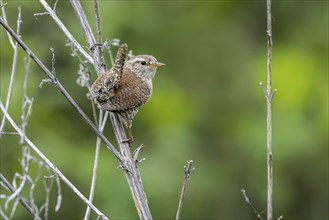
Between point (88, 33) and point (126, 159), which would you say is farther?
point (88, 33)

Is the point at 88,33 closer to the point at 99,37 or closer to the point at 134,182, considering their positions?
the point at 99,37

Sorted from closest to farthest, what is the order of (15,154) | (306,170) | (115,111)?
(115,111)
(15,154)
(306,170)

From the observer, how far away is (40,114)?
7.85 meters

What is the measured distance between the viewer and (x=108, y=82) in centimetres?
390

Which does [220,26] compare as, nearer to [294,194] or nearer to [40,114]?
[294,194]

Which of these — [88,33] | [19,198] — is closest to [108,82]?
[88,33]

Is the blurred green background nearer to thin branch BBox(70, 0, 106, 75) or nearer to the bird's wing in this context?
the bird's wing

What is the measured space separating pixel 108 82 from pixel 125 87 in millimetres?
518

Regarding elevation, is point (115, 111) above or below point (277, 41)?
below

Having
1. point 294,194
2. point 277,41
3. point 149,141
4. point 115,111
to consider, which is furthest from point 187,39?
point 115,111

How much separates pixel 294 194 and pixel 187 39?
2535mm

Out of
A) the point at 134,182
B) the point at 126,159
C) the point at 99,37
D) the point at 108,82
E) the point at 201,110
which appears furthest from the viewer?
the point at 201,110

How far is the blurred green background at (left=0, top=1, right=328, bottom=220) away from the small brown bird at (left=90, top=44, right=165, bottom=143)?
214 cm

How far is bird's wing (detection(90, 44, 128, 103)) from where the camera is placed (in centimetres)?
368
